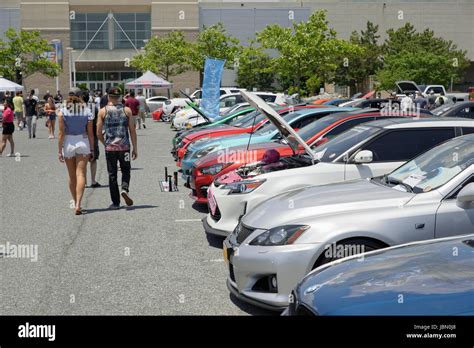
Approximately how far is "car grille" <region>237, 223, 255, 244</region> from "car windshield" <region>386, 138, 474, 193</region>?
142 centimetres

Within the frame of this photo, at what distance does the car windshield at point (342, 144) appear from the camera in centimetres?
849

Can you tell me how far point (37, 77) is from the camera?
7269 cm

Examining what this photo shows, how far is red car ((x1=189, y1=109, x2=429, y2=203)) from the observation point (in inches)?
400

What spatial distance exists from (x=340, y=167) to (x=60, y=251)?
343 centimetres

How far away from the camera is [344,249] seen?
566cm

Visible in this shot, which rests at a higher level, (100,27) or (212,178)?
(100,27)

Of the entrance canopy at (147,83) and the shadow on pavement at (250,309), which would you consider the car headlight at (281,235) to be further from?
the entrance canopy at (147,83)

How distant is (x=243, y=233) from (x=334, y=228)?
931 millimetres

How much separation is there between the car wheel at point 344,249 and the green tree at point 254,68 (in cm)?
3423

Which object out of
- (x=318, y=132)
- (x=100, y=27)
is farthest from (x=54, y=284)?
(x=100, y=27)

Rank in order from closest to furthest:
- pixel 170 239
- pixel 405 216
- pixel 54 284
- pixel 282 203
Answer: pixel 405 216, pixel 282 203, pixel 54 284, pixel 170 239

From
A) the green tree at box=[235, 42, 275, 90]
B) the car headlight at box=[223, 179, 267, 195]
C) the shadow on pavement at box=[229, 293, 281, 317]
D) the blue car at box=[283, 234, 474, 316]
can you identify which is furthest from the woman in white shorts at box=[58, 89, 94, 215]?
the green tree at box=[235, 42, 275, 90]

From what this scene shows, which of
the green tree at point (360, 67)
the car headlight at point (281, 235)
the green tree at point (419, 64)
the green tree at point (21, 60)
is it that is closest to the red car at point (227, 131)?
the car headlight at point (281, 235)

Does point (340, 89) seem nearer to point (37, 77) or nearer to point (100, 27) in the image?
point (100, 27)
